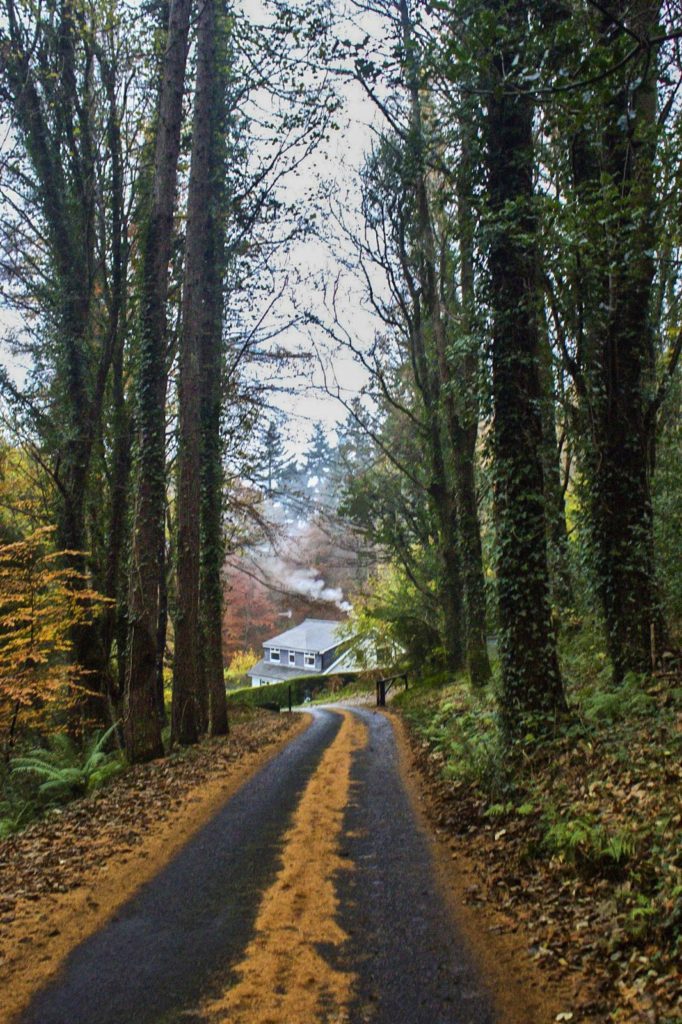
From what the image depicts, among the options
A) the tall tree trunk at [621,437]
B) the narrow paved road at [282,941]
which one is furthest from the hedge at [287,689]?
the narrow paved road at [282,941]

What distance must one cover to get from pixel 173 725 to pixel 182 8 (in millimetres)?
12610

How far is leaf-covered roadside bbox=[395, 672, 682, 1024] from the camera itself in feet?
11.7

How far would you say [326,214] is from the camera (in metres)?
18.0

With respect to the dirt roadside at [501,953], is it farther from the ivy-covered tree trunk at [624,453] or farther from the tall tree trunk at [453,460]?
the tall tree trunk at [453,460]

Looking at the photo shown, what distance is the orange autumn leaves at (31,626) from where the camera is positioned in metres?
11.1

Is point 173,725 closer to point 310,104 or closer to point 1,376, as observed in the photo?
point 1,376

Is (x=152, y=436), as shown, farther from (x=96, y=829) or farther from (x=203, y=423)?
(x=96, y=829)

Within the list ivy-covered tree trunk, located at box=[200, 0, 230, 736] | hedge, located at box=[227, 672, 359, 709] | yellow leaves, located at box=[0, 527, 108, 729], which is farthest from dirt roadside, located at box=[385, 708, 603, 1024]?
hedge, located at box=[227, 672, 359, 709]

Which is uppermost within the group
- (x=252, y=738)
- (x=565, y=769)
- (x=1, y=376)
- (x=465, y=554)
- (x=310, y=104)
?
(x=310, y=104)

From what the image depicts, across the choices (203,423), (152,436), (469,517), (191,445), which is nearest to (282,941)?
(152,436)

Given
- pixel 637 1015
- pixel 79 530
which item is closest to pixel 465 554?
pixel 79 530

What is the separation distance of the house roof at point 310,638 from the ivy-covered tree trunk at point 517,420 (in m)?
39.5

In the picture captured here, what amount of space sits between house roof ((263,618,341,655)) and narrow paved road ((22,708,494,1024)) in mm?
40903

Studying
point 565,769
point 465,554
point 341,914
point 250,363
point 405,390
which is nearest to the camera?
point 341,914
